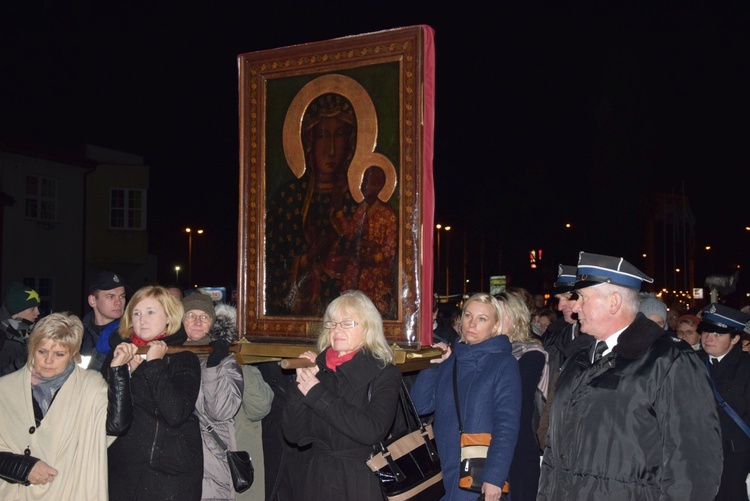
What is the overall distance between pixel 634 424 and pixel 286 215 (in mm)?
3026

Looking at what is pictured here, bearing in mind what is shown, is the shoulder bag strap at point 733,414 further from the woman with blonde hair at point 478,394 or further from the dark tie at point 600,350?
the dark tie at point 600,350

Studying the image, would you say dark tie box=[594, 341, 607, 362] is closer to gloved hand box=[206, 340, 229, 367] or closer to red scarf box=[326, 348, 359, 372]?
red scarf box=[326, 348, 359, 372]

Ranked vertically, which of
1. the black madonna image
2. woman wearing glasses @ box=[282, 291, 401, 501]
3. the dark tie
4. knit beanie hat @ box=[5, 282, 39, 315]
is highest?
the black madonna image

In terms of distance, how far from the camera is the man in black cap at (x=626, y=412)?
3.62 metres

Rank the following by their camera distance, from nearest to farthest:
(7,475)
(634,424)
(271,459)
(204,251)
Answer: (634,424) < (7,475) < (271,459) < (204,251)

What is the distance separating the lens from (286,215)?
5.89m

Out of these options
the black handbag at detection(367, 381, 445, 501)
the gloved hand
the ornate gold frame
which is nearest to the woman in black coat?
the gloved hand

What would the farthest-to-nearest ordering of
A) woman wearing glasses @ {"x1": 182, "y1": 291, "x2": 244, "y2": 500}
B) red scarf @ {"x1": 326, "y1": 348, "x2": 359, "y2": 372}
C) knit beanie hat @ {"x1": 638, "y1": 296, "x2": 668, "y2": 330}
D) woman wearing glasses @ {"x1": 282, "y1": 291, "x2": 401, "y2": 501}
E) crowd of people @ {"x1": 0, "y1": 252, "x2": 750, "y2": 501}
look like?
knit beanie hat @ {"x1": 638, "y1": 296, "x2": 668, "y2": 330}, woman wearing glasses @ {"x1": 182, "y1": 291, "x2": 244, "y2": 500}, red scarf @ {"x1": 326, "y1": 348, "x2": 359, "y2": 372}, woman wearing glasses @ {"x1": 282, "y1": 291, "x2": 401, "y2": 501}, crowd of people @ {"x1": 0, "y1": 252, "x2": 750, "y2": 501}

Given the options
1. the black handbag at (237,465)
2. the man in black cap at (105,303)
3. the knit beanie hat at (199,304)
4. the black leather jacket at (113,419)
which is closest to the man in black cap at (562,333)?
the black handbag at (237,465)

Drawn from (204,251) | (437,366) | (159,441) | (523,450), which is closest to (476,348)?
(437,366)

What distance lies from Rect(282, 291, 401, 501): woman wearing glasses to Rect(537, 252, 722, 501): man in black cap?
0.94 meters

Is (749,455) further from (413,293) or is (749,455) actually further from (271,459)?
(271,459)

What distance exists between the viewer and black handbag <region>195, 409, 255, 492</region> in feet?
18.2

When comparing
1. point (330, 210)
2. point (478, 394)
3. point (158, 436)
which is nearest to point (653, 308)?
point (478, 394)
